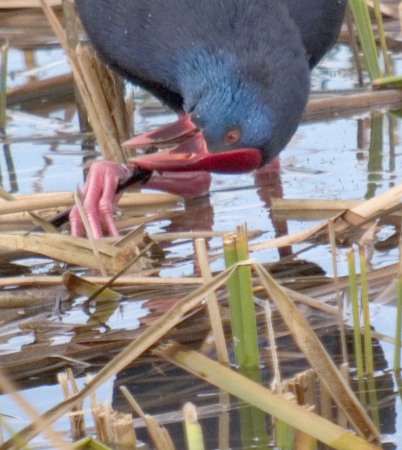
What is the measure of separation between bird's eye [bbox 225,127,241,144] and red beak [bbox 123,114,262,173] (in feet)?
0.10

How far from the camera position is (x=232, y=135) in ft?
9.77

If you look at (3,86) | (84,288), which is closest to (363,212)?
(84,288)

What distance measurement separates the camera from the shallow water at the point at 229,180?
8.05 ft

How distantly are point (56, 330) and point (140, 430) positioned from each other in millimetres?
561

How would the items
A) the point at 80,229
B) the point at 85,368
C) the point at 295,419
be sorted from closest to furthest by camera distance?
the point at 295,419 → the point at 85,368 → the point at 80,229

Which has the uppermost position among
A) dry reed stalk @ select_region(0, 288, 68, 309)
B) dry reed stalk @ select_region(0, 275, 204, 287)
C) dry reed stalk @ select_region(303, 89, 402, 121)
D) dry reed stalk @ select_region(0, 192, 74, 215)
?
dry reed stalk @ select_region(303, 89, 402, 121)

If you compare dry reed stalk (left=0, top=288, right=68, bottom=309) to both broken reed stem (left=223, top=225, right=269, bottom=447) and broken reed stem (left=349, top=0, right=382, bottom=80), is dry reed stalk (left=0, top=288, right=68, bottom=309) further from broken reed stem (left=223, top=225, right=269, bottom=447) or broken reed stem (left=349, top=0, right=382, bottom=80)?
broken reed stem (left=349, top=0, right=382, bottom=80)

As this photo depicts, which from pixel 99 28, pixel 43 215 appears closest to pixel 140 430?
pixel 43 215

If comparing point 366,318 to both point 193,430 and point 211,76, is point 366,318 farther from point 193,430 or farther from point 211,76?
point 211,76

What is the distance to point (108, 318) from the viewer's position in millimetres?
2549

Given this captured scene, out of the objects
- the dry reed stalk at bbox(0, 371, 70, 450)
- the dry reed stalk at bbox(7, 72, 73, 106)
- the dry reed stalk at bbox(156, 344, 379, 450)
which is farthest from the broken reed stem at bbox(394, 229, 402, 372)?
the dry reed stalk at bbox(7, 72, 73, 106)

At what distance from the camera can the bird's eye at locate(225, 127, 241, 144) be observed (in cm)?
297

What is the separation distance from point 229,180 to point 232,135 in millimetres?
778

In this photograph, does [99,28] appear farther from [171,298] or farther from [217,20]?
[171,298]
